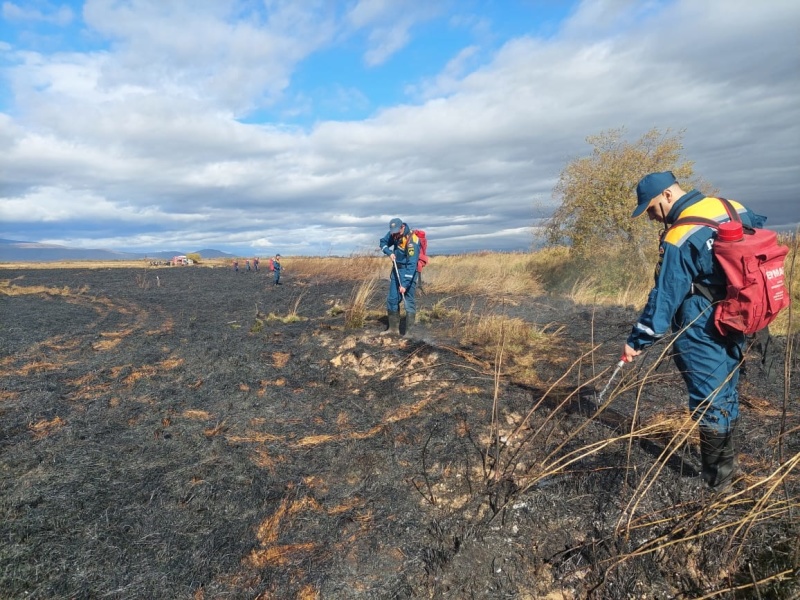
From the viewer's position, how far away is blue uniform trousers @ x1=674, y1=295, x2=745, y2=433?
2504 mm

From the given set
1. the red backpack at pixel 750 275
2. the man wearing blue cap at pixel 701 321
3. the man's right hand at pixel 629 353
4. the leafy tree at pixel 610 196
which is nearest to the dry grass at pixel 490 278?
the leafy tree at pixel 610 196

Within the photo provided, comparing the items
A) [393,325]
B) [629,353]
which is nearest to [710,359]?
[629,353]

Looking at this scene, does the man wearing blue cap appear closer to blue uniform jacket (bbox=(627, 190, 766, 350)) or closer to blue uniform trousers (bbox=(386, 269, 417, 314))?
blue uniform jacket (bbox=(627, 190, 766, 350))

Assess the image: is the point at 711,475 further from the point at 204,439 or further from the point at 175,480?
the point at 204,439

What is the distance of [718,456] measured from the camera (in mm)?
2596

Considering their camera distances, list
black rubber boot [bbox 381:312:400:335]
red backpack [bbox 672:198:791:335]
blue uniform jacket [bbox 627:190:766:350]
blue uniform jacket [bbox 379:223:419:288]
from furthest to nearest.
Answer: black rubber boot [bbox 381:312:400:335] → blue uniform jacket [bbox 379:223:419:288] → blue uniform jacket [bbox 627:190:766:350] → red backpack [bbox 672:198:791:335]

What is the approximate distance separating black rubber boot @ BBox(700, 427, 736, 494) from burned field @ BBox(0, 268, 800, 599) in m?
0.11

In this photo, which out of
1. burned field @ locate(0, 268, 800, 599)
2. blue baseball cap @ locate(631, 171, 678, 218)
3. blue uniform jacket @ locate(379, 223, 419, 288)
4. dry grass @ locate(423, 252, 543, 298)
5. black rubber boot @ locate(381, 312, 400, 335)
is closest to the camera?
burned field @ locate(0, 268, 800, 599)

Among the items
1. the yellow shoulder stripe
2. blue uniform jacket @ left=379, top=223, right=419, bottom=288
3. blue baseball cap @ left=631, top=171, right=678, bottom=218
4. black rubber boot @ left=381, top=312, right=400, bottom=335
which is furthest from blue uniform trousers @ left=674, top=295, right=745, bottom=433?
black rubber boot @ left=381, top=312, right=400, bottom=335

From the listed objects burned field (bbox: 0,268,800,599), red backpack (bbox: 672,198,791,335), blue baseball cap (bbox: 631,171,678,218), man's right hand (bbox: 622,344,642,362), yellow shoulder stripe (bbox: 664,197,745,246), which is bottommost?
burned field (bbox: 0,268,800,599)

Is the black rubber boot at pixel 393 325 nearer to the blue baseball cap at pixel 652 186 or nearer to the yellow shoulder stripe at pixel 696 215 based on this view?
the blue baseball cap at pixel 652 186

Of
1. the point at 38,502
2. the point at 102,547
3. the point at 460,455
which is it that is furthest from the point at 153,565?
the point at 460,455

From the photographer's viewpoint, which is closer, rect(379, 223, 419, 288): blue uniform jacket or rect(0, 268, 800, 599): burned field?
rect(0, 268, 800, 599): burned field

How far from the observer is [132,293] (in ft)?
54.0
